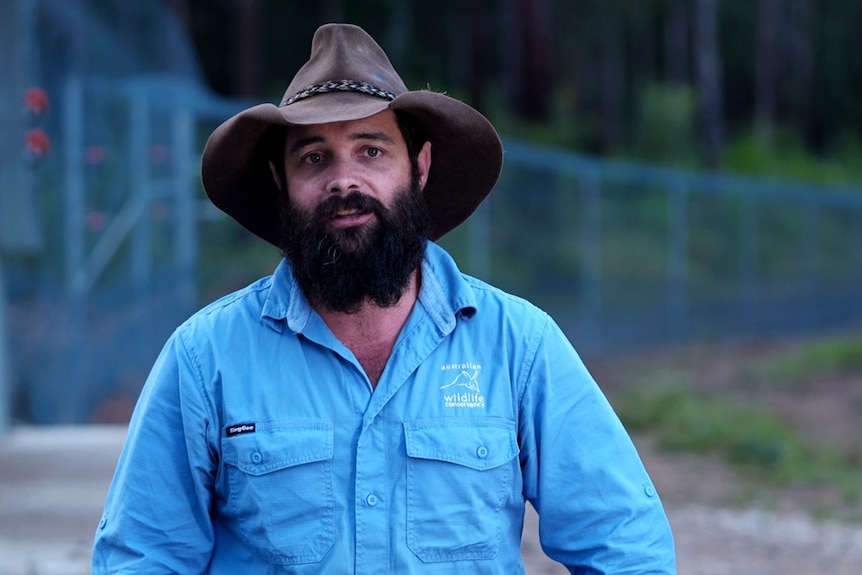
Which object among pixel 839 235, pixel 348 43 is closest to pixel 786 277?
pixel 839 235

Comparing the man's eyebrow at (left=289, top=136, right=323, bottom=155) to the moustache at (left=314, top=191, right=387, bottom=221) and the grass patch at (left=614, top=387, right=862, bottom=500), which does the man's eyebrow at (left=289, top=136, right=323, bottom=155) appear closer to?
the moustache at (left=314, top=191, right=387, bottom=221)

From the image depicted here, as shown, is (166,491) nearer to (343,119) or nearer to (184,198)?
(343,119)

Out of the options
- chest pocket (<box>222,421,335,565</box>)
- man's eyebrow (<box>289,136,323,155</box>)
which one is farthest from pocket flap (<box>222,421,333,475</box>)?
man's eyebrow (<box>289,136,323,155</box>)

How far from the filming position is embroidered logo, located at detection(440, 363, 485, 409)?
2951 millimetres

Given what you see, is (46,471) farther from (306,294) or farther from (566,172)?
(566,172)

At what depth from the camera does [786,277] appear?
22.1m

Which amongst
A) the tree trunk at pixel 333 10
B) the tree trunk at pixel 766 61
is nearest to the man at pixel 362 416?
the tree trunk at pixel 333 10

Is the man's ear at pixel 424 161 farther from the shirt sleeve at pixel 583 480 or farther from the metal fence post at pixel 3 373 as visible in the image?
the metal fence post at pixel 3 373

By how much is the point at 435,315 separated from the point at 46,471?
5.67 metres

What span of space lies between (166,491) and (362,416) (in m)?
0.44

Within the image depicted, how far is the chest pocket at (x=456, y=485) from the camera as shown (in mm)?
2867

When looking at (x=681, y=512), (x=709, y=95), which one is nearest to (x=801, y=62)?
(x=709, y=95)

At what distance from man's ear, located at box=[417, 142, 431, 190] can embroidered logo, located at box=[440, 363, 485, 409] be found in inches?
21.3

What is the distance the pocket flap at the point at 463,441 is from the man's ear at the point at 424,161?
2.22 ft
